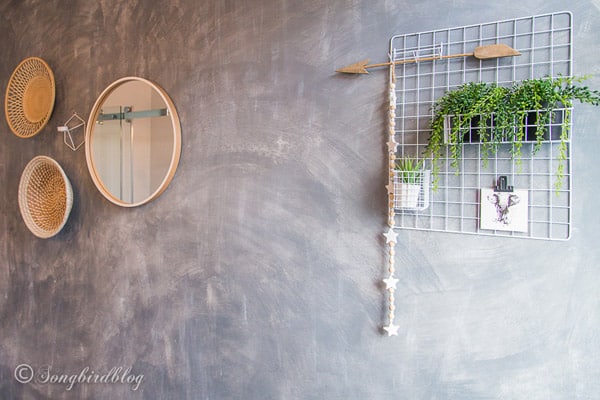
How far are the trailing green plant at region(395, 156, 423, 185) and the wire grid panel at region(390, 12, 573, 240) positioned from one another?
0.09ft

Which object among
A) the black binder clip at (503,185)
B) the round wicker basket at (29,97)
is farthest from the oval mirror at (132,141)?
the black binder clip at (503,185)

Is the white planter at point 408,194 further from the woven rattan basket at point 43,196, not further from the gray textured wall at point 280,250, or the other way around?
the woven rattan basket at point 43,196

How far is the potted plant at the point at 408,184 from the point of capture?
1.11 m

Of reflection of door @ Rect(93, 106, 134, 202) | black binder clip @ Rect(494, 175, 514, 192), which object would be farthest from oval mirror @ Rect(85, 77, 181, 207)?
black binder clip @ Rect(494, 175, 514, 192)

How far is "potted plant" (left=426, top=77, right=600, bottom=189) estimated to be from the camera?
938mm

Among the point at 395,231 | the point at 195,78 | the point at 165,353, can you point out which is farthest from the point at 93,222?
the point at 395,231

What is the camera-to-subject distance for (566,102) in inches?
36.1

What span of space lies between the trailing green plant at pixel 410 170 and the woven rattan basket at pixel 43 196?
145 centimetres

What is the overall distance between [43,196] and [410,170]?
170 cm

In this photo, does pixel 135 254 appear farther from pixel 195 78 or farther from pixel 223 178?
pixel 195 78

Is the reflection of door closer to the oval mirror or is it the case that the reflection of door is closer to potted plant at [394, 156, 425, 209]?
the oval mirror

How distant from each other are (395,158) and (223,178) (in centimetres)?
64

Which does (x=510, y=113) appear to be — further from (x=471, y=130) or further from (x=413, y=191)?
(x=413, y=191)

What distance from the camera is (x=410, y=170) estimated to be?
112cm
